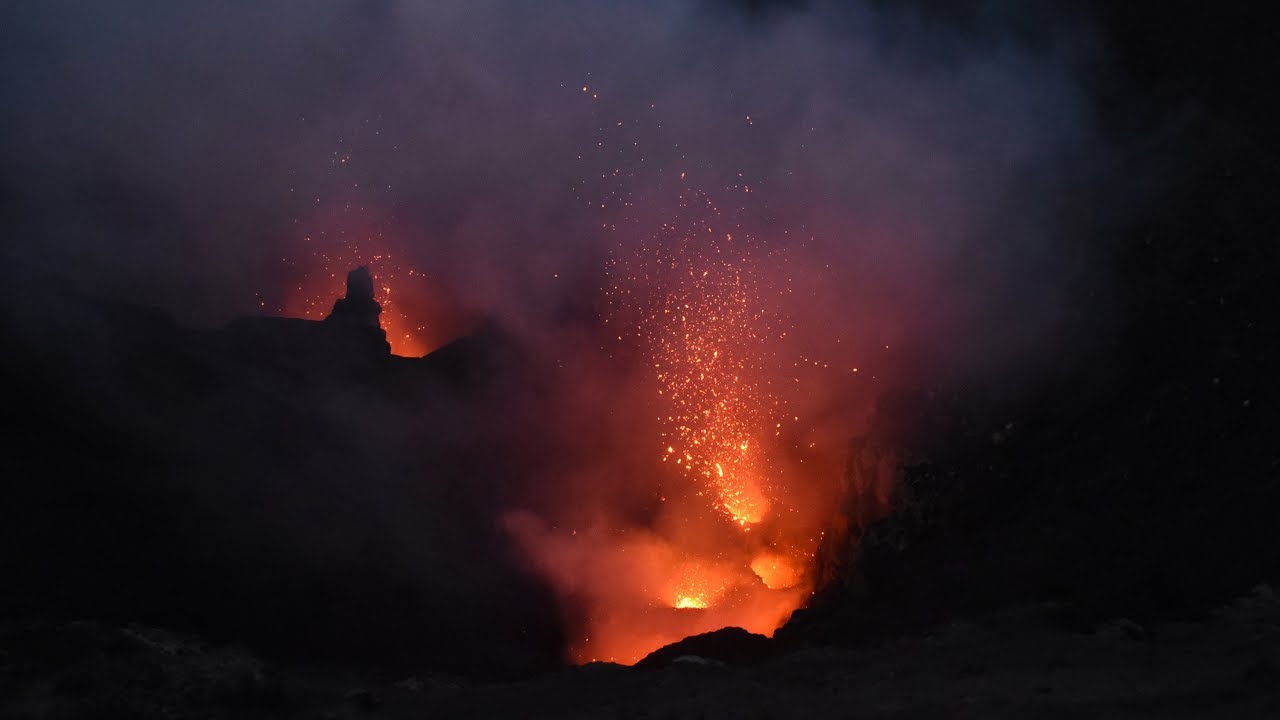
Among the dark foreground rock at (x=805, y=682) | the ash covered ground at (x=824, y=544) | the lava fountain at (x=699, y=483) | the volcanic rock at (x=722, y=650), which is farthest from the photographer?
the lava fountain at (x=699, y=483)

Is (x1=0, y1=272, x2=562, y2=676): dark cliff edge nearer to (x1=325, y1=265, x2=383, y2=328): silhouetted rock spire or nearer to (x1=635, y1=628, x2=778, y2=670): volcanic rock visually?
(x1=325, y1=265, x2=383, y2=328): silhouetted rock spire

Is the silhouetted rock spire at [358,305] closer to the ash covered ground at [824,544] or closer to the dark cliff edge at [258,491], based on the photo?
the ash covered ground at [824,544]

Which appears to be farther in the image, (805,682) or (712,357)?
(712,357)

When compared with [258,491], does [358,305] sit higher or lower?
higher

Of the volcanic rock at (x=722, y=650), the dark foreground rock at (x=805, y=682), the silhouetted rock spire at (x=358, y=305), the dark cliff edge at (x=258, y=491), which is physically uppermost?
the silhouetted rock spire at (x=358, y=305)

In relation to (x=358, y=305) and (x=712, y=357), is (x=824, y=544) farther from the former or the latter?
(x=358, y=305)

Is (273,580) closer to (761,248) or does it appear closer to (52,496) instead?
(52,496)

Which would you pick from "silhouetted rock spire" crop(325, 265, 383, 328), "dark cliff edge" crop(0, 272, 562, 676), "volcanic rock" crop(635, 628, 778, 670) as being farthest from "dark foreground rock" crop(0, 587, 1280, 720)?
"silhouetted rock spire" crop(325, 265, 383, 328)

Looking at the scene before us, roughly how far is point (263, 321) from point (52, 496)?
8.96 meters

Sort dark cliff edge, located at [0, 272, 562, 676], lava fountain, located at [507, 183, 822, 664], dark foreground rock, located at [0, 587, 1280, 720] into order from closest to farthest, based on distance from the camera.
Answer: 1. dark foreground rock, located at [0, 587, 1280, 720]
2. dark cliff edge, located at [0, 272, 562, 676]
3. lava fountain, located at [507, 183, 822, 664]

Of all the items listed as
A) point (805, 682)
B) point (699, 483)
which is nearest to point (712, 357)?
point (699, 483)

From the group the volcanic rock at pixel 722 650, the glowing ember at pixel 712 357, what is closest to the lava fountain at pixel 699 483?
the glowing ember at pixel 712 357

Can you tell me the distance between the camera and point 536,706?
13.8 meters

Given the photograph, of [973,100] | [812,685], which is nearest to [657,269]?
[973,100]
